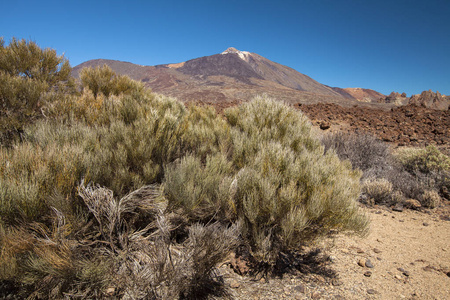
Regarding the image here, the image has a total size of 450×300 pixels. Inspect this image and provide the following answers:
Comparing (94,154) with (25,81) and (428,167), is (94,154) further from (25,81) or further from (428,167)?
(428,167)

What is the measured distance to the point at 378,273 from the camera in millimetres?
2379

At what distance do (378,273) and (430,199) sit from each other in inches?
118

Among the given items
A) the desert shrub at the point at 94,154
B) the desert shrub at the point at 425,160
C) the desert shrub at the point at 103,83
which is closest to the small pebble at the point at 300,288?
the desert shrub at the point at 94,154

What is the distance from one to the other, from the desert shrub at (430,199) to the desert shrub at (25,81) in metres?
7.01

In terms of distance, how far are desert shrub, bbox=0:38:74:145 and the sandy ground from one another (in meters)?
3.65

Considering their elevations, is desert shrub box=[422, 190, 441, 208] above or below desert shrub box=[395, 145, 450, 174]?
below

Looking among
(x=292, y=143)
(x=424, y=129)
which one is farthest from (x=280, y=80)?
(x=292, y=143)

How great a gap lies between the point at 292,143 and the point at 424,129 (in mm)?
7417

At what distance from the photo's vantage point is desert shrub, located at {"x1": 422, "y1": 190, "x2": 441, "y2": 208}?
13.8 feet

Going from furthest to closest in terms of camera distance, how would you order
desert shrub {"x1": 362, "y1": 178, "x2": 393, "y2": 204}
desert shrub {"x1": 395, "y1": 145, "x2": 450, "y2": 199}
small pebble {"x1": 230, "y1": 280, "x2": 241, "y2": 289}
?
desert shrub {"x1": 395, "y1": 145, "x2": 450, "y2": 199}
desert shrub {"x1": 362, "y1": 178, "x2": 393, "y2": 204}
small pebble {"x1": 230, "y1": 280, "x2": 241, "y2": 289}

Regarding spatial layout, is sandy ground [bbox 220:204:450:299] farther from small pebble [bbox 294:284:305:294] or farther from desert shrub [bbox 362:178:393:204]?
desert shrub [bbox 362:178:393:204]

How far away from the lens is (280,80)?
86875 mm

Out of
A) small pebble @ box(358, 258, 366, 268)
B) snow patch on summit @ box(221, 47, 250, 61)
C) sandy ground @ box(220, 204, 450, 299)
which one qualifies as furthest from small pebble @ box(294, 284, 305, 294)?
snow patch on summit @ box(221, 47, 250, 61)

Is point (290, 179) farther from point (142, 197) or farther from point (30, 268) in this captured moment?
point (30, 268)
